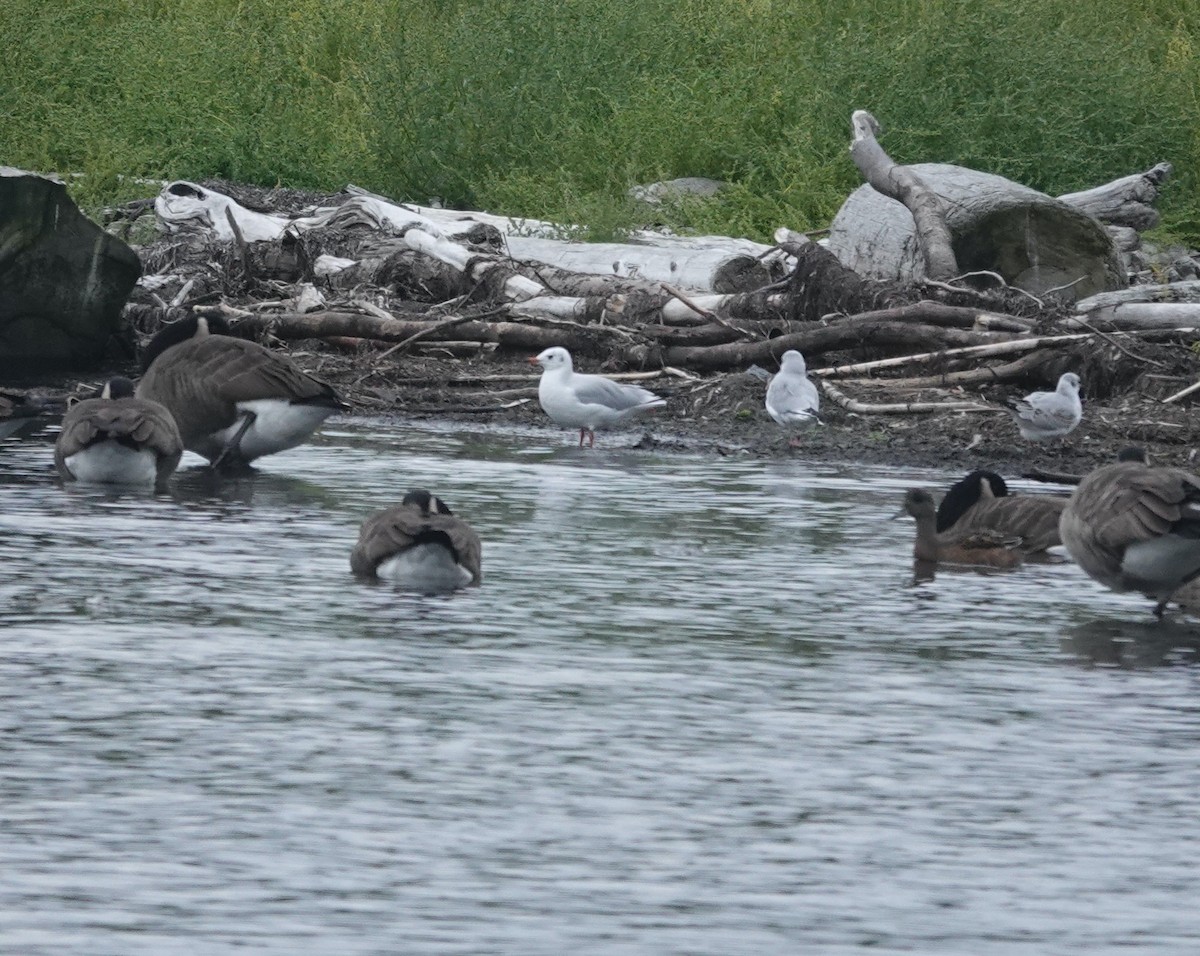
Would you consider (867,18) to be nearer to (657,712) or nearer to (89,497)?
(89,497)

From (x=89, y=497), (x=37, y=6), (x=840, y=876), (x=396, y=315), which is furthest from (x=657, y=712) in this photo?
(x=37, y=6)

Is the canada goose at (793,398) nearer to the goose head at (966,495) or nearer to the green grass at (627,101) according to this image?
the goose head at (966,495)

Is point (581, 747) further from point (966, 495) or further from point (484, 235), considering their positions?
point (484, 235)

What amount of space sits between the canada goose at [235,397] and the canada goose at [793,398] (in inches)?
121

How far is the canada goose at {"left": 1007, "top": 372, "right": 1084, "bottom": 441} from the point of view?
13.7 m

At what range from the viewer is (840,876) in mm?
5590

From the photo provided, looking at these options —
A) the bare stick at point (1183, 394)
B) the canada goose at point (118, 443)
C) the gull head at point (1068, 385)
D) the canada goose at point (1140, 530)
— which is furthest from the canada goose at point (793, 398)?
the canada goose at point (1140, 530)

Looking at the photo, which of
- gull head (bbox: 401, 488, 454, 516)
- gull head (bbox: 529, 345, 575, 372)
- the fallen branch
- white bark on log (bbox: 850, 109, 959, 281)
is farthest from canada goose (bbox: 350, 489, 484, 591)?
white bark on log (bbox: 850, 109, 959, 281)

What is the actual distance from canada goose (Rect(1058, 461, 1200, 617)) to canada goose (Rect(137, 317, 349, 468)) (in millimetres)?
5076

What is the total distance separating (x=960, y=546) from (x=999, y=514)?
1.33 ft

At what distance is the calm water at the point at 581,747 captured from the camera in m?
5.23

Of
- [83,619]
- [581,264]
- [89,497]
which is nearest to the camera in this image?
[83,619]

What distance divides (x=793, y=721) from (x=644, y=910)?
207 centimetres

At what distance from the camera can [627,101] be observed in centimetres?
2559
